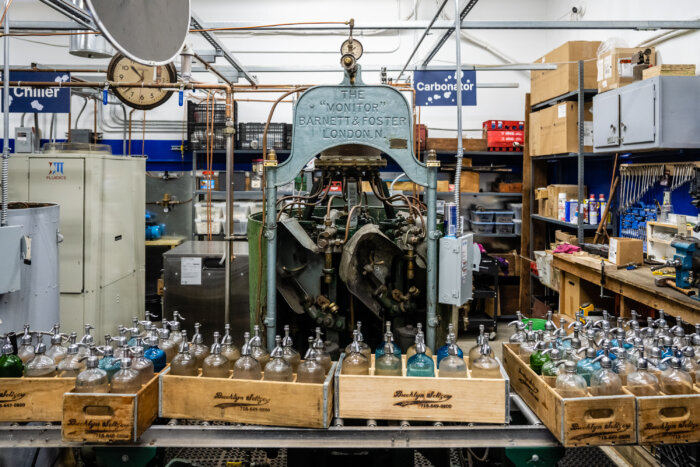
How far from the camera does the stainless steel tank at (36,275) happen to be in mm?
2879

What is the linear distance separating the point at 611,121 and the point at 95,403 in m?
3.70

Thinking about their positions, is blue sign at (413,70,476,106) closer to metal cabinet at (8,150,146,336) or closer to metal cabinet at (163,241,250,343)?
metal cabinet at (163,241,250,343)

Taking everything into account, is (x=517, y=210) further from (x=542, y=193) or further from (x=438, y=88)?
(x=438, y=88)

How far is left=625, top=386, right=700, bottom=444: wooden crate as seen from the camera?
5.53 feet

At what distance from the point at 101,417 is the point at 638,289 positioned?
293cm


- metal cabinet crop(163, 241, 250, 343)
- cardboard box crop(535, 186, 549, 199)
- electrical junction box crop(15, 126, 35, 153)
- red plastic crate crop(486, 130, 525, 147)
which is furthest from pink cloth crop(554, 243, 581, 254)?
electrical junction box crop(15, 126, 35, 153)

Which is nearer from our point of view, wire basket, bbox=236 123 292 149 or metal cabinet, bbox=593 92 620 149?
metal cabinet, bbox=593 92 620 149

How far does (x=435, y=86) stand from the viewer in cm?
419

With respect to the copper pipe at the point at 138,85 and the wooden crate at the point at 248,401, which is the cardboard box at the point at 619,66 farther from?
the wooden crate at the point at 248,401

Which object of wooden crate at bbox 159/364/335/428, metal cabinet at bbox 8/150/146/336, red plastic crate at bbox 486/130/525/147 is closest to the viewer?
wooden crate at bbox 159/364/335/428

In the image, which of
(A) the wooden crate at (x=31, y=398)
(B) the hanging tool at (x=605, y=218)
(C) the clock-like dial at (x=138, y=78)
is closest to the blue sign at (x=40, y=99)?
(C) the clock-like dial at (x=138, y=78)

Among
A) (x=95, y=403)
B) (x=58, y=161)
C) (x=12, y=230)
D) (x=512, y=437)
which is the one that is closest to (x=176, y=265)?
(x=58, y=161)

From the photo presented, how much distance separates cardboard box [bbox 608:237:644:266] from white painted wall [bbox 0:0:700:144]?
3.67 meters

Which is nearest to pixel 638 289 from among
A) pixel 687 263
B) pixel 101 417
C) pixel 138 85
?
pixel 687 263
